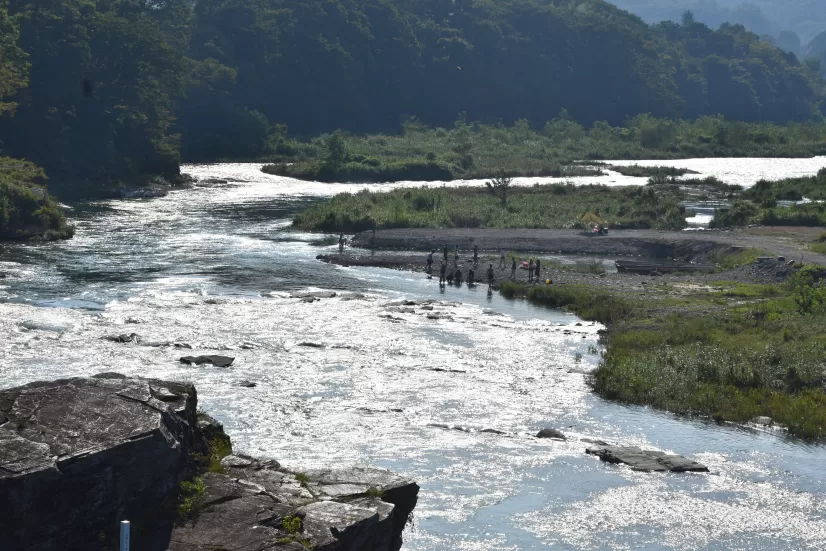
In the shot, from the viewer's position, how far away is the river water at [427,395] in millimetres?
29984

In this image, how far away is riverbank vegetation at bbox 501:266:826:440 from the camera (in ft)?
132

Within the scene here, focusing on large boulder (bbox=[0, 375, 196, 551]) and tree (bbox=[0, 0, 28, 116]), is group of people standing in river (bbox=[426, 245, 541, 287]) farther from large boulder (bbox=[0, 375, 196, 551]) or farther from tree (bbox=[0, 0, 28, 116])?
tree (bbox=[0, 0, 28, 116])

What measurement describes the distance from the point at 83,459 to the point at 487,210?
80.0 m

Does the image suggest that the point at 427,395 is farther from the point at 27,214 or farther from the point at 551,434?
the point at 27,214

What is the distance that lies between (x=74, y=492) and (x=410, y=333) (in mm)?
32976

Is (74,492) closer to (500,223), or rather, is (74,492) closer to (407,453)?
(407,453)

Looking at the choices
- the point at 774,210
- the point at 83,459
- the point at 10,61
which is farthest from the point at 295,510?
the point at 10,61

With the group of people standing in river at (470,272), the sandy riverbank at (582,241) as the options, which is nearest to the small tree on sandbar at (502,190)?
the sandy riverbank at (582,241)

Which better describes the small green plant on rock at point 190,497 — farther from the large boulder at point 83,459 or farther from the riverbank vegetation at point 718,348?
the riverbank vegetation at point 718,348

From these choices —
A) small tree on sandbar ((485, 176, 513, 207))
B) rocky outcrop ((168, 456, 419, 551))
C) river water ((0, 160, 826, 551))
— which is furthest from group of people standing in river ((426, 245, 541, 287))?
rocky outcrop ((168, 456, 419, 551))

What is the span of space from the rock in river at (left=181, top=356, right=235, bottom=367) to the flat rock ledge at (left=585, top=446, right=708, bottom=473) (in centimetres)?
1616

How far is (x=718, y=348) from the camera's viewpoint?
4638 centimetres

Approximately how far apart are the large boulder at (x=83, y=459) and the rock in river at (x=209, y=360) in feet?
67.4

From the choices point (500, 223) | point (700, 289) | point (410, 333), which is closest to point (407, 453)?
point (410, 333)
